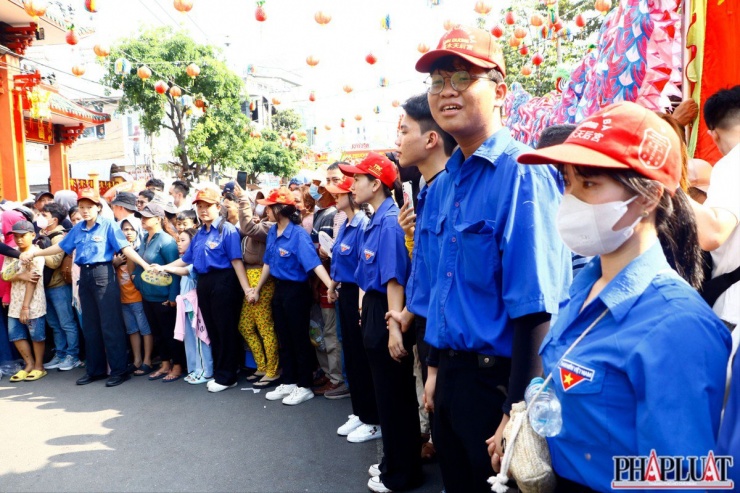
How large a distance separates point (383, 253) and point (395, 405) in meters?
0.95

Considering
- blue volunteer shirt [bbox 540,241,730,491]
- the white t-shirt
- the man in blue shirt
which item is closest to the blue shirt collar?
blue volunteer shirt [bbox 540,241,730,491]

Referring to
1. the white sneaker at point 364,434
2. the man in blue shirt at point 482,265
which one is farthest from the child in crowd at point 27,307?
the man in blue shirt at point 482,265

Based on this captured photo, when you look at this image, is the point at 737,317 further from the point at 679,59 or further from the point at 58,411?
the point at 58,411

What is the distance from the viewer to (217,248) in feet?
18.1

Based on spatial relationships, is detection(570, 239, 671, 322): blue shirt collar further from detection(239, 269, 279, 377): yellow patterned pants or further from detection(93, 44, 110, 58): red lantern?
detection(93, 44, 110, 58): red lantern

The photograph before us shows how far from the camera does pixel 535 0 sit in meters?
17.7

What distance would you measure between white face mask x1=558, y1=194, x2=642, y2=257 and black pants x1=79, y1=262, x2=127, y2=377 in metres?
5.53

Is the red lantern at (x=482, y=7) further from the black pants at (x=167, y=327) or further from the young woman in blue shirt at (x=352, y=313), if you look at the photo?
the black pants at (x=167, y=327)

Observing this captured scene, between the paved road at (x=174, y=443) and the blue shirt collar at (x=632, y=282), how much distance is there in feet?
8.61

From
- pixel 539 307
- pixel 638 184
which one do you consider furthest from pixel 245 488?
pixel 638 184

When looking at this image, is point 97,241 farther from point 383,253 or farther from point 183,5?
point 183,5

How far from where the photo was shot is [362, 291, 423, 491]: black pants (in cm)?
340

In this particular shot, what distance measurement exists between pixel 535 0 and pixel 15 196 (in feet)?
52.3

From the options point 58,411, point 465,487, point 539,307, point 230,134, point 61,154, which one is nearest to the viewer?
point 539,307
